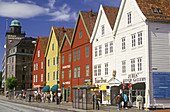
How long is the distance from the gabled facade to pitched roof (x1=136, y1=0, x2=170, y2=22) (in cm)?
1488

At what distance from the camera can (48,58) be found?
7012cm

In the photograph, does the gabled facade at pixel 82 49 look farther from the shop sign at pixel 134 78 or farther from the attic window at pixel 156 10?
the attic window at pixel 156 10

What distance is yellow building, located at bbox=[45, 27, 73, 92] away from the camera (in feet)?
210

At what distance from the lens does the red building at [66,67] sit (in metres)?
57.9

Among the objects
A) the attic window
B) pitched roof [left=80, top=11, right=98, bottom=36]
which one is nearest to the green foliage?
pitched roof [left=80, top=11, right=98, bottom=36]

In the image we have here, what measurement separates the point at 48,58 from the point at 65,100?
14434mm

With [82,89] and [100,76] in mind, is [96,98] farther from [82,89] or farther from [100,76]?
[100,76]

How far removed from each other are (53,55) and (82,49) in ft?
49.7

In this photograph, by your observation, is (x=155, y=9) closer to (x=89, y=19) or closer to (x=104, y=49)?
(x=104, y=49)

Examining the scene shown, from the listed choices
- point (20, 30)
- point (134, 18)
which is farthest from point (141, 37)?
point (20, 30)

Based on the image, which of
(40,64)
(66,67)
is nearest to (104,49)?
(66,67)

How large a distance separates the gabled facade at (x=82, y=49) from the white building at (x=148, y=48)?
472 inches

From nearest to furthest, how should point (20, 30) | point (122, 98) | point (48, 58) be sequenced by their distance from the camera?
point (122, 98)
point (48, 58)
point (20, 30)

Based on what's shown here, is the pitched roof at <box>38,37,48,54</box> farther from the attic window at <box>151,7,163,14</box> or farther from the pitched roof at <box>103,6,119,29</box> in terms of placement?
the attic window at <box>151,7,163,14</box>
